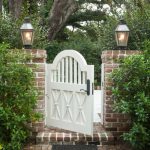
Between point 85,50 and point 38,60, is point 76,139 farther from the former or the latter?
point 85,50

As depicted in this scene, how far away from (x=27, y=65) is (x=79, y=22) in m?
14.2

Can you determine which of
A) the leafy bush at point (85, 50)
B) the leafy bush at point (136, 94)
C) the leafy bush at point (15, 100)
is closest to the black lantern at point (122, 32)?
the leafy bush at point (136, 94)

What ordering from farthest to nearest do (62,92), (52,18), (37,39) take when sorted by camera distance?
(52,18)
(37,39)
(62,92)

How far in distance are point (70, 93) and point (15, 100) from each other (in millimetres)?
1142

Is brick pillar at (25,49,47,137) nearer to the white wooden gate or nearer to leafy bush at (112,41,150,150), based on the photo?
the white wooden gate

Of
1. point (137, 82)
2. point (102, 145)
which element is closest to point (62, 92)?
point (102, 145)

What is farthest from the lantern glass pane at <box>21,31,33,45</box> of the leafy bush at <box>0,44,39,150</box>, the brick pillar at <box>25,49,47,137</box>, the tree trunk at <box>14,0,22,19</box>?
the tree trunk at <box>14,0,22,19</box>

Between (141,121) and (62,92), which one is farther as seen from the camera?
(62,92)

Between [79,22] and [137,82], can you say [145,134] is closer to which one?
[137,82]

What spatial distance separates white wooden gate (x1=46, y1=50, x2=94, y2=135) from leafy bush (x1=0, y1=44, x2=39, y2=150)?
2.57ft

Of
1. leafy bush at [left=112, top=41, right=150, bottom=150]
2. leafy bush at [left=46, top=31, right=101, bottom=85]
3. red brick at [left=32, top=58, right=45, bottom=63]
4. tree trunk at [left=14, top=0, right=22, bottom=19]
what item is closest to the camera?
leafy bush at [left=112, top=41, right=150, bottom=150]

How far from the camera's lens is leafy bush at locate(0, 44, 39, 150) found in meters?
5.01

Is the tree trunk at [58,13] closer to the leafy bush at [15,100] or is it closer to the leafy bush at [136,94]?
the leafy bush at [15,100]

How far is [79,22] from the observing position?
19.6 meters
